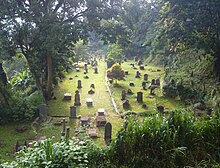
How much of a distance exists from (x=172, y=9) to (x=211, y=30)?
2348mm

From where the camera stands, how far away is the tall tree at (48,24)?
11633 millimetres

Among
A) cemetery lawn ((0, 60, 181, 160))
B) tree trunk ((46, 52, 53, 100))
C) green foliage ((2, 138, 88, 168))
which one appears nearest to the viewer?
green foliage ((2, 138, 88, 168))

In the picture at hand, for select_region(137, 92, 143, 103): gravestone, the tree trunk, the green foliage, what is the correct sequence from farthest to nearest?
the tree trunk, select_region(137, 92, 143, 103): gravestone, the green foliage

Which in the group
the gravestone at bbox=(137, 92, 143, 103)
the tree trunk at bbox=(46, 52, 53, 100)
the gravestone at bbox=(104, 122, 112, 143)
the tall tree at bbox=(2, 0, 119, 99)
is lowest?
the gravestone at bbox=(104, 122, 112, 143)

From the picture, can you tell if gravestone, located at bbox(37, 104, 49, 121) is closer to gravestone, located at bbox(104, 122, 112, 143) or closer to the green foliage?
gravestone, located at bbox(104, 122, 112, 143)

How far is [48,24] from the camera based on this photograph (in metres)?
12.0

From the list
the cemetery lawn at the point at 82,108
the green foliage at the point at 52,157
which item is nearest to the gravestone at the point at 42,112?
the cemetery lawn at the point at 82,108

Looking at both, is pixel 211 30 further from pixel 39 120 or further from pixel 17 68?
pixel 17 68

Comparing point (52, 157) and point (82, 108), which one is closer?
point (52, 157)

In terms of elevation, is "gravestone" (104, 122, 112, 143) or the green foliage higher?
the green foliage

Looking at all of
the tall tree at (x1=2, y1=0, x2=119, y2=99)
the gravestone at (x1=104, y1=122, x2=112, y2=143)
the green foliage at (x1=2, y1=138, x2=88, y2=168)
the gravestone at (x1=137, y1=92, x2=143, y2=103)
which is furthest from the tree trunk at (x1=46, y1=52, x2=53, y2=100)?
the green foliage at (x1=2, y1=138, x2=88, y2=168)

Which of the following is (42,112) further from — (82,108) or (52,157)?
(52,157)

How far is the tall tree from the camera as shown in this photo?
1163cm

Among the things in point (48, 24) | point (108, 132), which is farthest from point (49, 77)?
point (108, 132)
